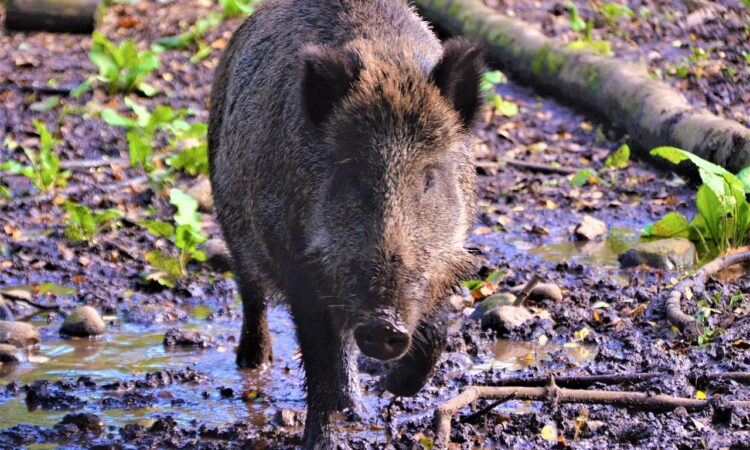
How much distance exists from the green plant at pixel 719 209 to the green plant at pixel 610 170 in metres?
1.47

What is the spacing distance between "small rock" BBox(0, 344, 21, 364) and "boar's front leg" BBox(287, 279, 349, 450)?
5.54 feet

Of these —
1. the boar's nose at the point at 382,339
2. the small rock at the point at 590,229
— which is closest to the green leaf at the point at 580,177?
Answer: the small rock at the point at 590,229

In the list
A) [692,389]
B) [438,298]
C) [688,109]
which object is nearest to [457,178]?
[438,298]

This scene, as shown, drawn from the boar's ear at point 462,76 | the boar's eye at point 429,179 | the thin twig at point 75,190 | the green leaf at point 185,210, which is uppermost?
the boar's ear at point 462,76

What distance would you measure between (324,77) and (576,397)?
5.35 feet

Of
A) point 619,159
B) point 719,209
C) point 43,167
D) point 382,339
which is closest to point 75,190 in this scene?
point 43,167

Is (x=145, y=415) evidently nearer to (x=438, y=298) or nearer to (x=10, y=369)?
(x=10, y=369)

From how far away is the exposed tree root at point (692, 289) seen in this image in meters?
5.51

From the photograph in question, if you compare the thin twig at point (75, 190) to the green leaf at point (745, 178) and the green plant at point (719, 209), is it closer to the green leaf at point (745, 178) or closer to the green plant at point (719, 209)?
the green plant at point (719, 209)

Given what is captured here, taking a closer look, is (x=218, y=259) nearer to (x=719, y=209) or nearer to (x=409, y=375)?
(x=409, y=375)

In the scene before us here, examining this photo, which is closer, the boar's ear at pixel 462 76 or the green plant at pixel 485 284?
the boar's ear at pixel 462 76

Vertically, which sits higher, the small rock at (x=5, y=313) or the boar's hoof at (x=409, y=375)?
the boar's hoof at (x=409, y=375)

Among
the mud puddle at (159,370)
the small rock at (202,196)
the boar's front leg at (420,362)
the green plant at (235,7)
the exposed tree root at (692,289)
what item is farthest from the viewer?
the green plant at (235,7)

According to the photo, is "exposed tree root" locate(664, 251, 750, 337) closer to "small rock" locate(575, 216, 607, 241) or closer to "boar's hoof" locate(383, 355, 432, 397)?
"small rock" locate(575, 216, 607, 241)
